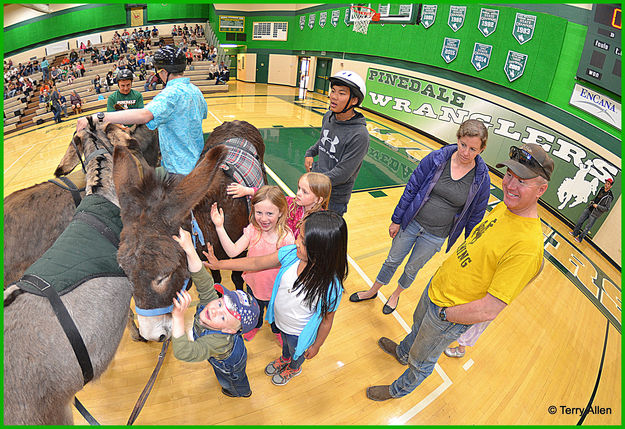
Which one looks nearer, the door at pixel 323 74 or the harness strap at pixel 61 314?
the harness strap at pixel 61 314

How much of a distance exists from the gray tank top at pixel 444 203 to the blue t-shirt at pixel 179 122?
2.30m

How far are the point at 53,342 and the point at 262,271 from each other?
140 centimetres

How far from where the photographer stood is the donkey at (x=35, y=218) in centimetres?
214

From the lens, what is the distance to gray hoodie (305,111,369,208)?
2965mm

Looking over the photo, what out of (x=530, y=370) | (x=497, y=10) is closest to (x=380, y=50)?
(x=497, y=10)

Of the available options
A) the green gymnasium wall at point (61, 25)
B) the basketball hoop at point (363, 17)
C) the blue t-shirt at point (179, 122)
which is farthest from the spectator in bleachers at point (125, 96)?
the green gymnasium wall at point (61, 25)

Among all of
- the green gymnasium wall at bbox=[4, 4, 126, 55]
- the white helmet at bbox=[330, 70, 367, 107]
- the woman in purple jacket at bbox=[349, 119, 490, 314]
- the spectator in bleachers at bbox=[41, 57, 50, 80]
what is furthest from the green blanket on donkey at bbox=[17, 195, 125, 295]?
the green gymnasium wall at bbox=[4, 4, 126, 55]

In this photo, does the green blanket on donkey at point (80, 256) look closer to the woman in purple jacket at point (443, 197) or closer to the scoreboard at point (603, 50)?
the woman in purple jacket at point (443, 197)

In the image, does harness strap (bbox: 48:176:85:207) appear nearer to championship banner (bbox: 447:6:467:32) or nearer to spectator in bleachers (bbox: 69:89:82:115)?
championship banner (bbox: 447:6:467:32)

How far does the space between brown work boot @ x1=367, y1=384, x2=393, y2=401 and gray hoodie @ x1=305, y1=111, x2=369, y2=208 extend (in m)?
1.86

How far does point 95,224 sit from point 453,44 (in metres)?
11.0

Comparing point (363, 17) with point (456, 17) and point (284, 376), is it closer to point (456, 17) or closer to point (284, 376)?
point (456, 17)

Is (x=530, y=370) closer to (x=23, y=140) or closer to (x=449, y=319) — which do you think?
(x=449, y=319)

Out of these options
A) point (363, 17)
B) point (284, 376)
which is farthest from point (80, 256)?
point (363, 17)
